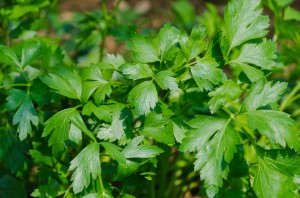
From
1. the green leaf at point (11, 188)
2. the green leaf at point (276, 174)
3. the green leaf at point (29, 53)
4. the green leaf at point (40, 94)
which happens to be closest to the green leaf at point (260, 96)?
the green leaf at point (276, 174)

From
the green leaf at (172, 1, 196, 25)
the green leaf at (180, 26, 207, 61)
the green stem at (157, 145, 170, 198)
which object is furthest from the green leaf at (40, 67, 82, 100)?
the green leaf at (172, 1, 196, 25)

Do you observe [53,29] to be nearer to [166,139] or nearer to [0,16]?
[0,16]

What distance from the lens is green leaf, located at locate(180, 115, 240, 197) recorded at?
4.54 ft

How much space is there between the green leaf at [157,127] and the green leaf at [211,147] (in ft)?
0.26

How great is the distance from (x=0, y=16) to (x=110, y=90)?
839mm

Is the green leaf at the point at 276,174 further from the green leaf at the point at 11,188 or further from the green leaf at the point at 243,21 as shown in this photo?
the green leaf at the point at 11,188

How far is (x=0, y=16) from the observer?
2033mm

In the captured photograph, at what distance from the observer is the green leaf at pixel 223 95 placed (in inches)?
56.5

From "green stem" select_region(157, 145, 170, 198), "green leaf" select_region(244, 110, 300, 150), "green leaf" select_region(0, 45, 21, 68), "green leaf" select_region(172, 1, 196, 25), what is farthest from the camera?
"green leaf" select_region(172, 1, 196, 25)

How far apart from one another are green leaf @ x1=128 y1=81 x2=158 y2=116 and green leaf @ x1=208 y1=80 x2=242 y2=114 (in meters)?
0.18

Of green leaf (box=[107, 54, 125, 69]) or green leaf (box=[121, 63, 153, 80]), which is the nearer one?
green leaf (box=[121, 63, 153, 80])

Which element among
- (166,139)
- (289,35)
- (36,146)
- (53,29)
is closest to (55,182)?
(36,146)

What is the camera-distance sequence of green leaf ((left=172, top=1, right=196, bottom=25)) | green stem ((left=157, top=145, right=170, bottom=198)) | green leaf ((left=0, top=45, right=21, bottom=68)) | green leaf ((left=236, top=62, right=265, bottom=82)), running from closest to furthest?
1. green leaf ((left=236, top=62, right=265, bottom=82))
2. green leaf ((left=0, top=45, right=21, bottom=68))
3. green stem ((left=157, top=145, right=170, bottom=198))
4. green leaf ((left=172, top=1, right=196, bottom=25))

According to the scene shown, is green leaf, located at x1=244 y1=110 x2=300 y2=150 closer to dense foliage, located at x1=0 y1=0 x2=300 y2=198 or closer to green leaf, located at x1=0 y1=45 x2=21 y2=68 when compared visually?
dense foliage, located at x1=0 y1=0 x2=300 y2=198
